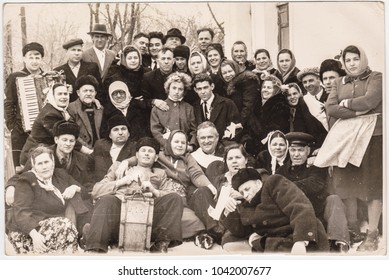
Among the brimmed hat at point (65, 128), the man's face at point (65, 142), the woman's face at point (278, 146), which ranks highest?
the brimmed hat at point (65, 128)

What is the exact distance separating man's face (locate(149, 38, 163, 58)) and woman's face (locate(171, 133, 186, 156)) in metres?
0.49

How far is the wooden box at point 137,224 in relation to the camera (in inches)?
154

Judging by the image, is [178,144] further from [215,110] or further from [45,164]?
[45,164]

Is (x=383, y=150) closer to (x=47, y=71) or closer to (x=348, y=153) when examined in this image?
(x=348, y=153)

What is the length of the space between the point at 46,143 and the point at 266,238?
1396 millimetres

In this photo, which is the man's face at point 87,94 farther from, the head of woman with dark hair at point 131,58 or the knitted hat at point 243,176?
the knitted hat at point 243,176

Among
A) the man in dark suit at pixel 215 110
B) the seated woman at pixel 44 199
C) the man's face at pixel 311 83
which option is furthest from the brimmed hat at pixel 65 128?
the man's face at pixel 311 83

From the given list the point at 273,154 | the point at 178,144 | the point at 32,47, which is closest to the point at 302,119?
the point at 273,154

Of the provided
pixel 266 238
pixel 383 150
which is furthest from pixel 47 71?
pixel 383 150

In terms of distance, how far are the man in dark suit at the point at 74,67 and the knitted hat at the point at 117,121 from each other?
0.15 m

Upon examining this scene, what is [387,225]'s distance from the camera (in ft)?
12.9

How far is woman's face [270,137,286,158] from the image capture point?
155 inches

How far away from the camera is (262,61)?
3947 mm
